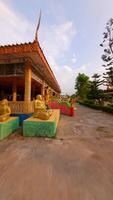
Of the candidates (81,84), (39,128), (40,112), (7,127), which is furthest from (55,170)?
(81,84)

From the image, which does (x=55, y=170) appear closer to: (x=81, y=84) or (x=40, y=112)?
(x=40, y=112)

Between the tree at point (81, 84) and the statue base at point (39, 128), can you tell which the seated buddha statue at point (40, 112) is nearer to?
the statue base at point (39, 128)

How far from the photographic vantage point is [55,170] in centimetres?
268

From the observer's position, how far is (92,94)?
1111 inches

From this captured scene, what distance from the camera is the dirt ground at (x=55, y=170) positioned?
2.02 m

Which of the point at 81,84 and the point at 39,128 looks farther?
the point at 81,84

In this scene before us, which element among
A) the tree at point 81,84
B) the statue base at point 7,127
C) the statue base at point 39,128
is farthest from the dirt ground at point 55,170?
the tree at point 81,84

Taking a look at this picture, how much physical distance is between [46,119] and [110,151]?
8.63 feet

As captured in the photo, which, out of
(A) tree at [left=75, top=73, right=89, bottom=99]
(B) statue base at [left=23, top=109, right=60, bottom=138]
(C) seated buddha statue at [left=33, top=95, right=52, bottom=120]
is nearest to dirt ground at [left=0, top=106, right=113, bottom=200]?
(B) statue base at [left=23, top=109, right=60, bottom=138]

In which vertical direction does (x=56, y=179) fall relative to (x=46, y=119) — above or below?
below

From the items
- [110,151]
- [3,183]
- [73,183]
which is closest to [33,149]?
[3,183]

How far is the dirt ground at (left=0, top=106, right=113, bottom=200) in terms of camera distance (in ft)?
6.63

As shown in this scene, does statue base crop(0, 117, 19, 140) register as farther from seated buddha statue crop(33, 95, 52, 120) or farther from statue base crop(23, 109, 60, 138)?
seated buddha statue crop(33, 95, 52, 120)

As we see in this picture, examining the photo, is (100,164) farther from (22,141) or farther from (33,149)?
(22,141)
